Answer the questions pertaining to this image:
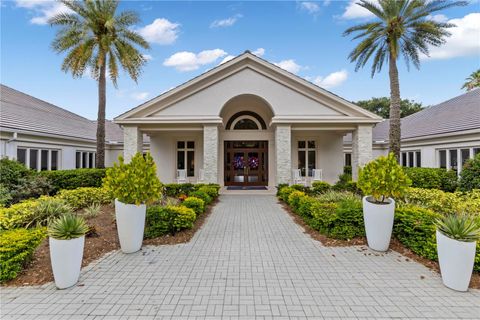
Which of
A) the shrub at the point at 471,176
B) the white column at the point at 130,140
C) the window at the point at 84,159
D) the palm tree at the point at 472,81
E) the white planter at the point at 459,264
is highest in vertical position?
the palm tree at the point at 472,81

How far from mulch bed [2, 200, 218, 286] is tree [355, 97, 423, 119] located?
169 feet

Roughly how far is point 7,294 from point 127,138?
12.1m

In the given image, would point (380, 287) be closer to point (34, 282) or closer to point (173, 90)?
point (34, 282)

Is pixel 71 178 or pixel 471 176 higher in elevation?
pixel 471 176

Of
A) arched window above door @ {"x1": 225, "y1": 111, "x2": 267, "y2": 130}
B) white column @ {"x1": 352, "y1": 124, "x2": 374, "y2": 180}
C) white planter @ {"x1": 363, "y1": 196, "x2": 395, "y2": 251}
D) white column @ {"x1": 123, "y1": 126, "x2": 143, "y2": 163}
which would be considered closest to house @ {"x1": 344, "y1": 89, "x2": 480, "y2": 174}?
white column @ {"x1": 352, "y1": 124, "x2": 374, "y2": 180}

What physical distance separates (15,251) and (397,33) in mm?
20119

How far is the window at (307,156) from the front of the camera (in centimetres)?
1833

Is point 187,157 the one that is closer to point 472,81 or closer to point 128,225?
point 128,225

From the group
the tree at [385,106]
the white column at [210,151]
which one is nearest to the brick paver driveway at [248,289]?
the white column at [210,151]

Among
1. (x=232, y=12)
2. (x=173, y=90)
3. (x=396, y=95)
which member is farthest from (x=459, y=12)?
(x=173, y=90)

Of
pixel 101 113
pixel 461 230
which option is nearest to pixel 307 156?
pixel 461 230

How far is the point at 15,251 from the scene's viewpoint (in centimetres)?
448

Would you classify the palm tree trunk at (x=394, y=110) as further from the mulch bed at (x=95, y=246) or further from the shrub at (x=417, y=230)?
the mulch bed at (x=95, y=246)

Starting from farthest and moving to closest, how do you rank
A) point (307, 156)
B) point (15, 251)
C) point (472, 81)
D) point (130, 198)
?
point (472, 81), point (307, 156), point (130, 198), point (15, 251)
